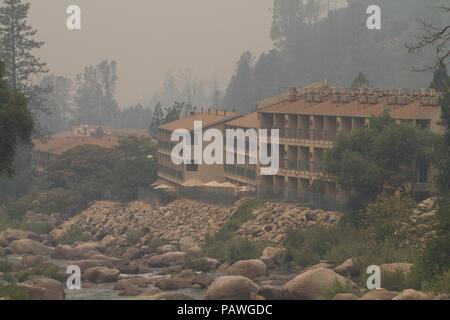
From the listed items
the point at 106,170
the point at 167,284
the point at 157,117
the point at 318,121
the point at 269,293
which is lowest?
the point at 167,284

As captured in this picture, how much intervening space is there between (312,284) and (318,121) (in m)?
32.5

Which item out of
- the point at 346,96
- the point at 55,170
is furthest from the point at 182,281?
the point at 55,170

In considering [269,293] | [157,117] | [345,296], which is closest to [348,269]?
[269,293]

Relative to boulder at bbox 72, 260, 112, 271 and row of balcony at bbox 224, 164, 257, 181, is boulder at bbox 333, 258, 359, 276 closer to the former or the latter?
boulder at bbox 72, 260, 112, 271

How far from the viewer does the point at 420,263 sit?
5238 centimetres

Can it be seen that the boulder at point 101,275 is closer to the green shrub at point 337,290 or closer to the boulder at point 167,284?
the boulder at point 167,284

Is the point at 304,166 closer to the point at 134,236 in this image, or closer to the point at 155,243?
the point at 155,243

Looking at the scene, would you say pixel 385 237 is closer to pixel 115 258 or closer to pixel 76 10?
pixel 115 258

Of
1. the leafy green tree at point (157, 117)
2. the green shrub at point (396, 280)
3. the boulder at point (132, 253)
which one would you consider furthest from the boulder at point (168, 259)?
the leafy green tree at point (157, 117)

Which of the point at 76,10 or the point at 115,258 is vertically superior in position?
the point at 76,10

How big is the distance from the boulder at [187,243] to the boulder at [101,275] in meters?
12.9

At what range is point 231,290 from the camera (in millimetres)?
55281

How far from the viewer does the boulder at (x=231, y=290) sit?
55.0 meters

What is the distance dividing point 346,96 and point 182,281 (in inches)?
1101
